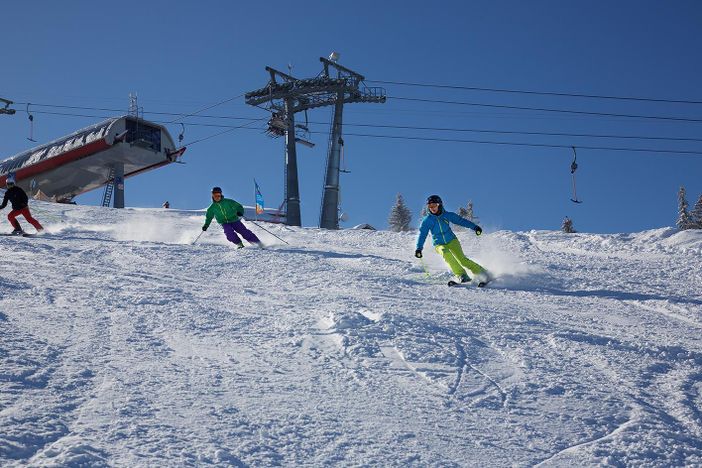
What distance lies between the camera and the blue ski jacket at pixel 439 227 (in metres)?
9.73

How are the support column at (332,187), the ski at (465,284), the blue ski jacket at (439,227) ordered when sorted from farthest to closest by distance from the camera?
the support column at (332,187) < the blue ski jacket at (439,227) < the ski at (465,284)

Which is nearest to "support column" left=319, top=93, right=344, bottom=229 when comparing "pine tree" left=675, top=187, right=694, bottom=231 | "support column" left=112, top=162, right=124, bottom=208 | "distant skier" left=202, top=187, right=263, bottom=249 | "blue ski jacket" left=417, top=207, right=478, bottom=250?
"distant skier" left=202, top=187, right=263, bottom=249

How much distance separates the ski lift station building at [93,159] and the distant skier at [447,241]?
32455 millimetres

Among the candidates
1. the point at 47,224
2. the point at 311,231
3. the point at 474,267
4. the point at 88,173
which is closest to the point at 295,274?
the point at 474,267

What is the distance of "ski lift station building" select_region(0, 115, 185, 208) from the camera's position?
3794cm

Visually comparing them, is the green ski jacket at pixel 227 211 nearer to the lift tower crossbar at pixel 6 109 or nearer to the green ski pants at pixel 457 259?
the green ski pants at pixel 457 259

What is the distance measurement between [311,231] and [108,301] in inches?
430

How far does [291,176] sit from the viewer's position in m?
30.0

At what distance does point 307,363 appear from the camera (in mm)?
4547

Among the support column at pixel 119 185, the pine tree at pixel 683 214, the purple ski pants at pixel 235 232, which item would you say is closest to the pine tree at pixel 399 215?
the pine tree at pixel 683 214

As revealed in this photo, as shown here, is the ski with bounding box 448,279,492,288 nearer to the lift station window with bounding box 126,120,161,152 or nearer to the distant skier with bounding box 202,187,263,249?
the distant skier with bounding box 202,187,263,249

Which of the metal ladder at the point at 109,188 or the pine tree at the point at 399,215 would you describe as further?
the pine tree at the point at 399,215

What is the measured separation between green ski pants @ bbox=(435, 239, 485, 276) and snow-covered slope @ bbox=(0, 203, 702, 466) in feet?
2.10

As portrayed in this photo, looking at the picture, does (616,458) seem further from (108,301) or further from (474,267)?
(474,267)
